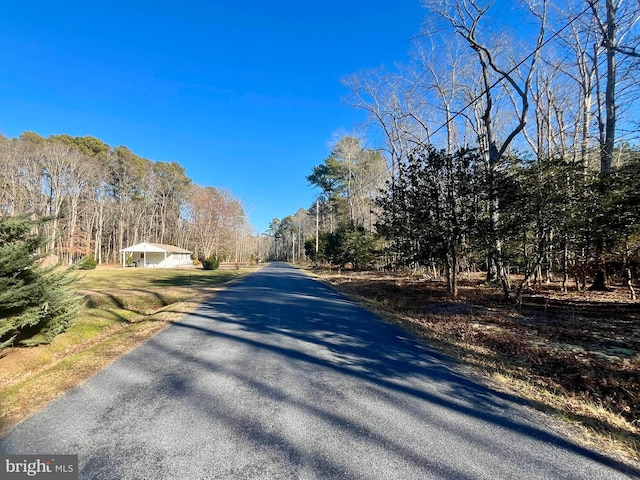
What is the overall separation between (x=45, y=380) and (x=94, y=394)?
0.91 metres

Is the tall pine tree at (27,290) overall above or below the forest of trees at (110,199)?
below

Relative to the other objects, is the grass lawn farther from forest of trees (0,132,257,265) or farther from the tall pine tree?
forest of trees (0,132,257,265)

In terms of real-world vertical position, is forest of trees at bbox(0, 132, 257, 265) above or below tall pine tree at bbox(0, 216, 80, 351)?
above

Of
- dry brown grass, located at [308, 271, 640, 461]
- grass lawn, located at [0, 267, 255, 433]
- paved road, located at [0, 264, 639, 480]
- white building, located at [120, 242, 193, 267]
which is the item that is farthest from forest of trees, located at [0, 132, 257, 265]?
dry brown grass, located at [308, 271, 640, 461]

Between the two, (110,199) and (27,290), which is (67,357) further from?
(110,199)

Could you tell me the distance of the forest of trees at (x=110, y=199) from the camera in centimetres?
3081

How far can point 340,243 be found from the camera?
26.1 metres

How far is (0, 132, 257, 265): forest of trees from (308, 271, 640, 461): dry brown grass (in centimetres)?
3491

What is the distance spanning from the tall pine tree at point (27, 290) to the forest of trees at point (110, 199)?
101 feet

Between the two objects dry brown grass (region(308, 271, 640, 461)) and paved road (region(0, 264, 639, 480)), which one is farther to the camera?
dry brown grass (region(308, 271, 640, 461))

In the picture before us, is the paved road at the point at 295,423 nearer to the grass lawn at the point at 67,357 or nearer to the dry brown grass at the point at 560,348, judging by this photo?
the grass lawn at the point at 67,357

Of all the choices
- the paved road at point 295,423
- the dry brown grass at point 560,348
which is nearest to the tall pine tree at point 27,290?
the paved road at point 295,423

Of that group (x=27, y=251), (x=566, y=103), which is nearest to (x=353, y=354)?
(x=27, y=251)

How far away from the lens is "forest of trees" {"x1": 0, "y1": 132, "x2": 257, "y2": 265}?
30.8 meters
